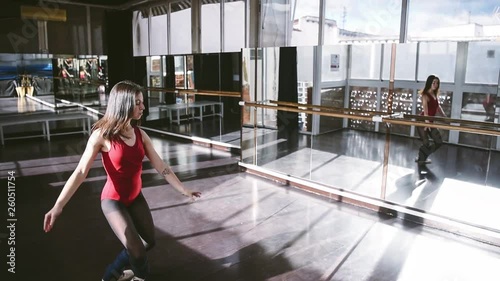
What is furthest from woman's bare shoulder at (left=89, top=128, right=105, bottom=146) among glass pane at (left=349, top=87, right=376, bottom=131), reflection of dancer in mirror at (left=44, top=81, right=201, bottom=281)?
glass pane at (left=349, top=87, right=376, bottom=131)

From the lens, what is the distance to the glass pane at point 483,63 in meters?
3.80

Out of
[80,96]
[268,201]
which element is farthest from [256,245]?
[80,96]

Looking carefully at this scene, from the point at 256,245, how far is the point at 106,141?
1.76 meters

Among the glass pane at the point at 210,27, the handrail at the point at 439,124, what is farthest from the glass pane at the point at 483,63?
the glass pane at the point at 210,27

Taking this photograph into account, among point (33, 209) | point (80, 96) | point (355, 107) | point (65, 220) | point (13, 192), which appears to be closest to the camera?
point (65, 220)

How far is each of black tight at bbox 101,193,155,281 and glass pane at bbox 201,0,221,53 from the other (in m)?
6.29

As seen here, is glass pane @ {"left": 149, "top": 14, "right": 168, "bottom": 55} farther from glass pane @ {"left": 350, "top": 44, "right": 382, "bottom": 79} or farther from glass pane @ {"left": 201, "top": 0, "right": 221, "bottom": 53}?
glass pane @ {"left": 350, "top": 44, "right": 382, "bottom": 79}

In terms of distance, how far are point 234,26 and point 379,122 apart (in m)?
4.37

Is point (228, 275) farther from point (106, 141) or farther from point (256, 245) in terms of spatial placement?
point (106, 141)

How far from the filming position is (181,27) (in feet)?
30.5

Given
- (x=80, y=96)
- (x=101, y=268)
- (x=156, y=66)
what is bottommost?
(x=101, y=268)

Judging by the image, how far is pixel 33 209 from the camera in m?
4.52

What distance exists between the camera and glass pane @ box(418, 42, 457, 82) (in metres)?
4.11

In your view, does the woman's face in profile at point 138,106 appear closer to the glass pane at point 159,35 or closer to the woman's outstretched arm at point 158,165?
the woman's outstretched arm at point 158,165
